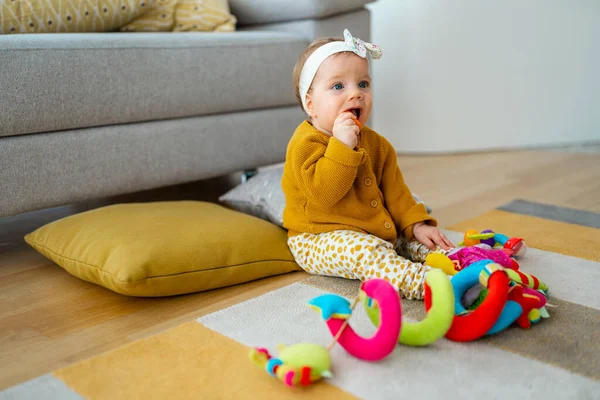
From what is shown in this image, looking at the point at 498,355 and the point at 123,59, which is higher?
the point at 123,59

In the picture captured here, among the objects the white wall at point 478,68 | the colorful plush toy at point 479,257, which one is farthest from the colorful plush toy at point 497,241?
the white wall at point 478,68

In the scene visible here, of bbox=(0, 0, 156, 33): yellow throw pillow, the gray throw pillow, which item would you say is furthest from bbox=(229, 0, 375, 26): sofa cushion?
the gray throw pillow

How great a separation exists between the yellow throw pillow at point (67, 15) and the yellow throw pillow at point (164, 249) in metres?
0.55

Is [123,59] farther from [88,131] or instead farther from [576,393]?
[576,393]

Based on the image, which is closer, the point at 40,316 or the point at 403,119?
the point at 40,316

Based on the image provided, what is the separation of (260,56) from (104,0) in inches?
18.5

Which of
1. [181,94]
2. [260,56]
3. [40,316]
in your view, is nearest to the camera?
[40,316]

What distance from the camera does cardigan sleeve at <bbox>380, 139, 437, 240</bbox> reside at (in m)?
A: 1.30

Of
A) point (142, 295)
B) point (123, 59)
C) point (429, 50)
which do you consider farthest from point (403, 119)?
point (142, 295)

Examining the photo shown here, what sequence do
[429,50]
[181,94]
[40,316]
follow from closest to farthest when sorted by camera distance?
[40,316]
[181,94]
[429,50]

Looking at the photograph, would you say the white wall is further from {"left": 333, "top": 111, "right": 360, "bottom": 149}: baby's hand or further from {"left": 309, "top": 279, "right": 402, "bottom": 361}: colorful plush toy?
{"left": 309, "top": 279, "right": 402, "bottom": 361}: colorful plush toy

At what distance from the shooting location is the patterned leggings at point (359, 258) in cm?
108

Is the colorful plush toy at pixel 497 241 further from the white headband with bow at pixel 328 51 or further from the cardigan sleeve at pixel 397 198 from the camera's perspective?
the white headband with bow at pixel 328 51

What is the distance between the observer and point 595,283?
1152 millimetres
